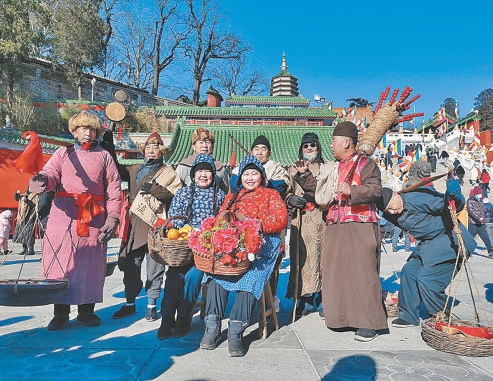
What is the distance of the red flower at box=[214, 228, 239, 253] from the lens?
2.83 metres

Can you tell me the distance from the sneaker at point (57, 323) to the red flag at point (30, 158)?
4.33ft

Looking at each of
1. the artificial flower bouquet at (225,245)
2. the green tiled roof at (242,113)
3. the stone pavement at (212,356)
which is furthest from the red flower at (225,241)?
the green tiled roof at (242,113)

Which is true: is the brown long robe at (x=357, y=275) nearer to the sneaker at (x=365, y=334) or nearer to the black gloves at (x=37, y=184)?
the sneaker at (x=365, y=334)

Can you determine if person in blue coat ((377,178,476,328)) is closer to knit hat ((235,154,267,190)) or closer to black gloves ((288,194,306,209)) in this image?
black gloves ((288,194,306,209))

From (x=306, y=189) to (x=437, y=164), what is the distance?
1091 inches

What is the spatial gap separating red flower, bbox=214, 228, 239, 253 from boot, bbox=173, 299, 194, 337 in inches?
33.5

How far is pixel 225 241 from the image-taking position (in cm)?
283

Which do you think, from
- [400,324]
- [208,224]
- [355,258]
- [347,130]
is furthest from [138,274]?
[400,324]

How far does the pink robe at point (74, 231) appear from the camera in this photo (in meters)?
3.45

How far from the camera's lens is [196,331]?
3.53 m

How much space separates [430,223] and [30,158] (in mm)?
3445

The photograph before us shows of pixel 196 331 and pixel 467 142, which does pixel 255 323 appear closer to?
pixel 196 331

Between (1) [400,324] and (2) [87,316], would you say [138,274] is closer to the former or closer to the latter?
(2) [87,316]

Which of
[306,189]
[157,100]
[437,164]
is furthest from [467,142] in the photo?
[306,189]
